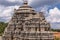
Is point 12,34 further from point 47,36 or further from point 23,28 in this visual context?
point 47,36

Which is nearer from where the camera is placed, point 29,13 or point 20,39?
point 20,39

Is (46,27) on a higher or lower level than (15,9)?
lower

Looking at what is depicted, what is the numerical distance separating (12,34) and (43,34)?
6.49 metres

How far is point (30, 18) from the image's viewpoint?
177 ft

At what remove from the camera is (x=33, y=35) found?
51.2 meters

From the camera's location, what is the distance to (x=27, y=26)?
51.9 metres

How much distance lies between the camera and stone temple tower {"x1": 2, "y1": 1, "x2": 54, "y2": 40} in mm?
51094

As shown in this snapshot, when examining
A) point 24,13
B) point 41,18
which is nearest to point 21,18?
point 24,13

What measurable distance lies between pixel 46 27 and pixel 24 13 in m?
6.69

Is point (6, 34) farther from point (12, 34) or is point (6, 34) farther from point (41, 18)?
point (41, 18)

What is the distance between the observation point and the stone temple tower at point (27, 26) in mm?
51094

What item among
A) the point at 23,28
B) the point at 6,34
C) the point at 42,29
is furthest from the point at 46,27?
the point at 6,34

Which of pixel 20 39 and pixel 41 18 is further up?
pixel 41 18

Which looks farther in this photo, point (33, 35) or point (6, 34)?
point (6, 34)
